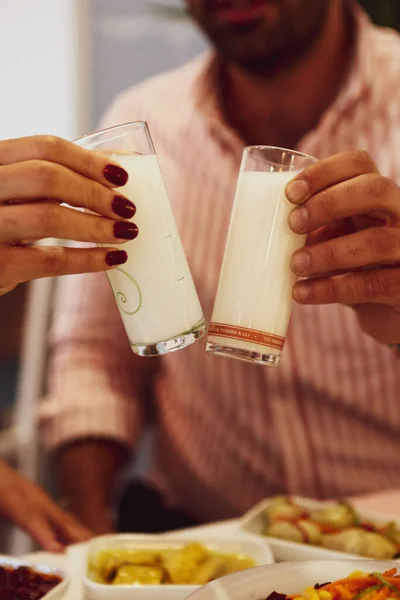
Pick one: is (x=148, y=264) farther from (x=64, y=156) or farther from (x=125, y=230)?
(x=64, y=156)

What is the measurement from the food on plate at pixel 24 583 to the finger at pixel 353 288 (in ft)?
1.70

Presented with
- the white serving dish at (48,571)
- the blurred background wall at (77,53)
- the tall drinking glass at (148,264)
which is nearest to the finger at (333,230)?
the tall drinking glass at (148,264)

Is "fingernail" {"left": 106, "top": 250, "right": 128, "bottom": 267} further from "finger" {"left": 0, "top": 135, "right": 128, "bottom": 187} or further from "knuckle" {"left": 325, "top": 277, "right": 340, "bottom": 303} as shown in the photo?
"knuckle" {"left": 325, "top": 277, "right": 340, "bottom": 303}

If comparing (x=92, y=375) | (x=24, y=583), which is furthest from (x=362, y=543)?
(x=92, y=375)

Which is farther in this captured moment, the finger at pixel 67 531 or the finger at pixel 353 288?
the finger at pixel 67 531

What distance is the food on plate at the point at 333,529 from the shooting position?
1147mm

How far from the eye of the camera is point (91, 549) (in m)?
1.07

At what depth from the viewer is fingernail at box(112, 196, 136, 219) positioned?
3.01 ft

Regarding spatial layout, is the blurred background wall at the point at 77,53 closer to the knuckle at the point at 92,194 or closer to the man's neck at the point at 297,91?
the man's neck at the point at 297,91

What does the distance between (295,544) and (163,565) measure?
0.24m

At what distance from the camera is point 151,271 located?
0.99 metres

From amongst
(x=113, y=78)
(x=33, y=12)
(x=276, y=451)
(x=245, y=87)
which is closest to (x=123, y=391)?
(x=276, y=451)

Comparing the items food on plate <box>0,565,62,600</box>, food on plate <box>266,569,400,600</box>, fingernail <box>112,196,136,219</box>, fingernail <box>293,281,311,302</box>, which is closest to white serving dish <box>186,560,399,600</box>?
food on plate <box>266,569,400,600</box>

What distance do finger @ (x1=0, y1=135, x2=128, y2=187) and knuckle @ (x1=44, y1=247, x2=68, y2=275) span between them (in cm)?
11
